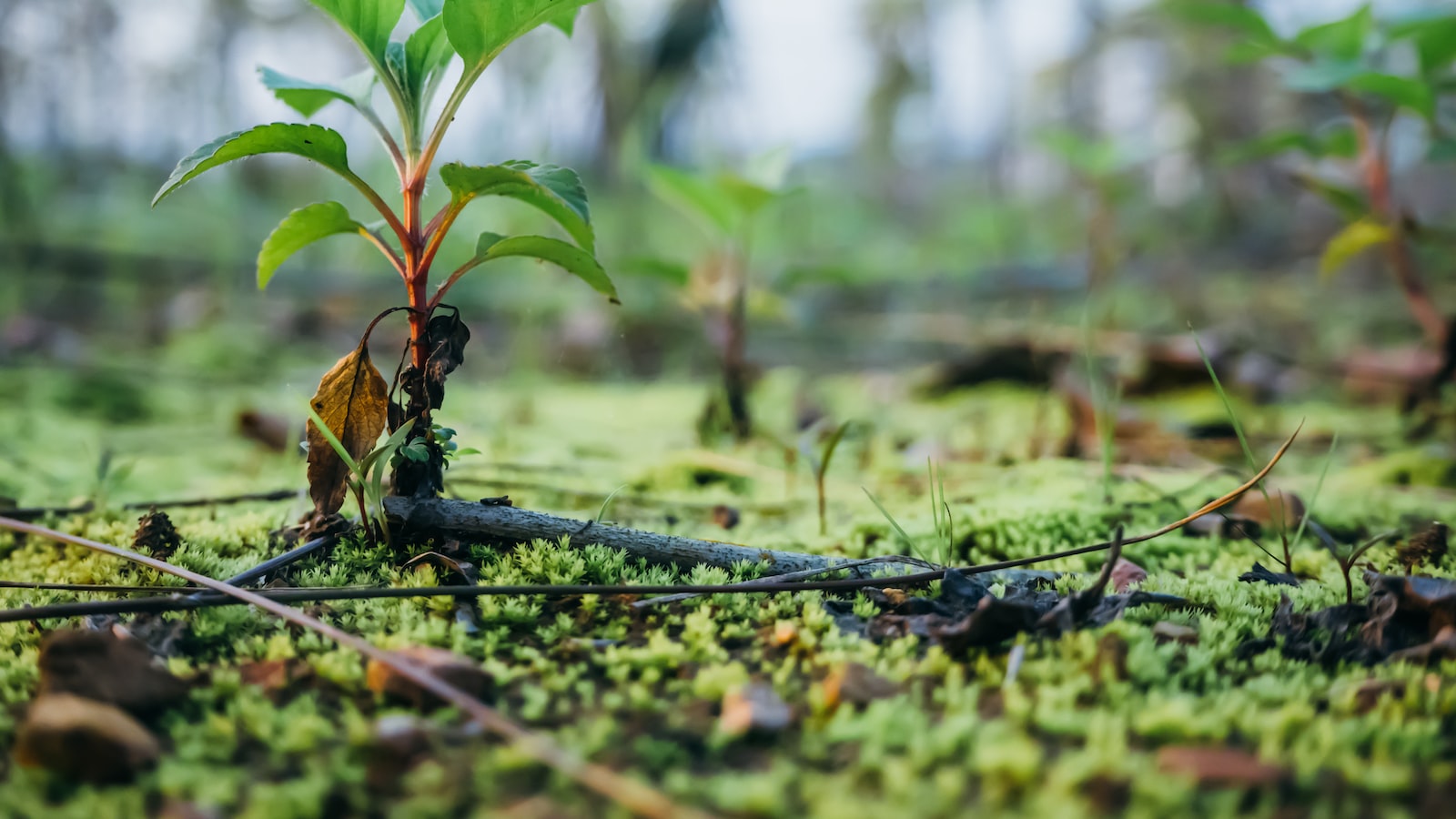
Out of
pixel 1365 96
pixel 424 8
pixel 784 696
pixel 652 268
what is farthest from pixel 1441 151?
pixel 424 8

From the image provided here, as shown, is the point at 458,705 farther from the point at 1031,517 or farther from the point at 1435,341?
the point at 1435,341

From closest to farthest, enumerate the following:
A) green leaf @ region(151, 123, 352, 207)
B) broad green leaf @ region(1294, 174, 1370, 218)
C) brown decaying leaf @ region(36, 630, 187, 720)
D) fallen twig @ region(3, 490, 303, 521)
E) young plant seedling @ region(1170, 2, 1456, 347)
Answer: brown decaying leaf @ region(36, 630, 187, 720) < green leaf @ region(151, 123, 352, 207) < fallen twig @ region(3, 490, 303, 521) < young plant seedling @ region(1170, 2, 1456, 347) < broad green leaf @ region(1294, 174, 1370, 218)

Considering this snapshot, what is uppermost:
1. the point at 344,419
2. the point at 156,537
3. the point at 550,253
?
the point at 550,253

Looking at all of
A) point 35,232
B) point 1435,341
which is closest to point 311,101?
point 1435,341

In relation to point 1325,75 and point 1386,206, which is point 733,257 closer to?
point 1325,75

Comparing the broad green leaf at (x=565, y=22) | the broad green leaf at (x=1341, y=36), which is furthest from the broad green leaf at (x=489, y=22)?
the broad green leaf at (x=1341, y=36)

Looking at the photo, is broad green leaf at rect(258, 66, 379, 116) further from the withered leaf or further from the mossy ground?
the mossy ground

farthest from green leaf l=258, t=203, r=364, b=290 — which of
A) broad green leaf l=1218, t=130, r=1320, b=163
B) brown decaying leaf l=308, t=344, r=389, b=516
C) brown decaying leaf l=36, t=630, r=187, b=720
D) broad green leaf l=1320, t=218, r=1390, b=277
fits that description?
broad green leaf l=1320, t=218, r=1390, b=277
